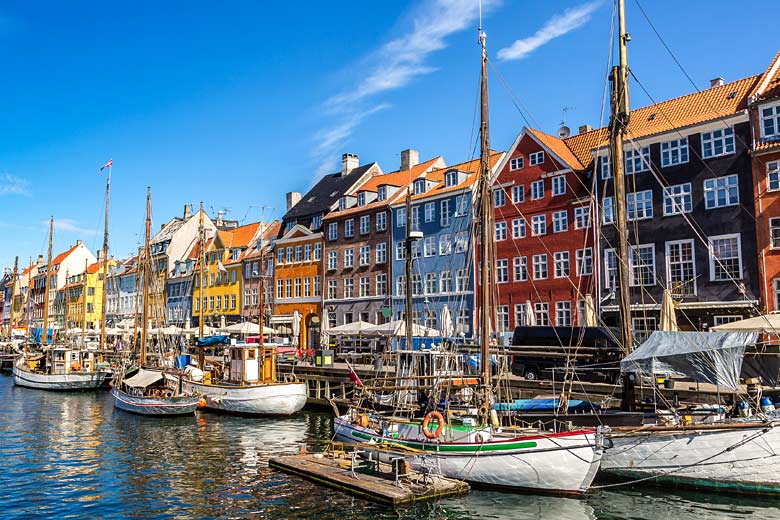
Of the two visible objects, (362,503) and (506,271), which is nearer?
(362,503)

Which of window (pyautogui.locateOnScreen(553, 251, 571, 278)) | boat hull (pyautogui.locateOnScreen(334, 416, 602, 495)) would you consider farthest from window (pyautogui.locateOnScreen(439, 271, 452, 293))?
boat hull (pyautogui.locateOnScreen(334, 416, 602, 495))

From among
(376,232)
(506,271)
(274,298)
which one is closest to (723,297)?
(506,271)

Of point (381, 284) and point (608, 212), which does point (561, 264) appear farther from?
point (381, 284)

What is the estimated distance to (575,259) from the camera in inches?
1678

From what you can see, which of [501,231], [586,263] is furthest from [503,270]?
[586,263]

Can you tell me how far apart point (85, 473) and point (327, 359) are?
73.0 feet

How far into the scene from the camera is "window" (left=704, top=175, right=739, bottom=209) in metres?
35.4

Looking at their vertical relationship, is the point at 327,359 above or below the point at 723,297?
below

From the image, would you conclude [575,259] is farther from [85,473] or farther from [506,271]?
[85,473]

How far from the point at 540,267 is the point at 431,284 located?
34.2ft

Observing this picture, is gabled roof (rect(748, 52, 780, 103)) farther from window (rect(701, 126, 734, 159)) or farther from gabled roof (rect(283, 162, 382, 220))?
gabled roof (rect(283, 162, 382, 220))

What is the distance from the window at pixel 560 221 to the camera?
143 feet

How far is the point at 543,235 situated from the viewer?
4484cm

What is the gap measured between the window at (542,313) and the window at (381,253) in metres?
16.0
